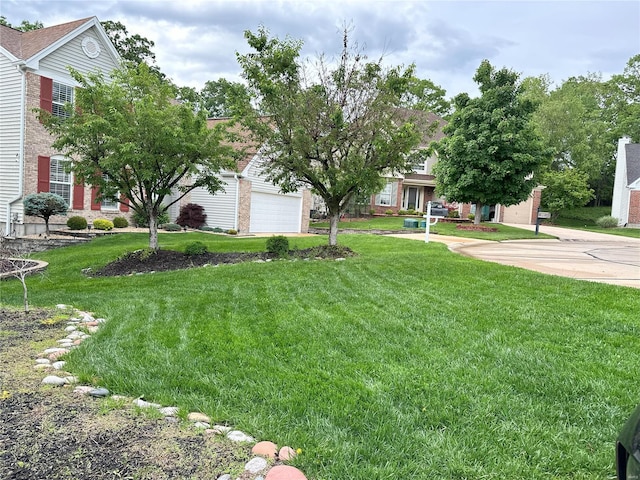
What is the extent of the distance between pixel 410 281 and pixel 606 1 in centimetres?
509

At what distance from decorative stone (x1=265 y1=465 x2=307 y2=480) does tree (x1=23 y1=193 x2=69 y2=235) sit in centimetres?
1364

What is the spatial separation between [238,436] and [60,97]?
16.1 m

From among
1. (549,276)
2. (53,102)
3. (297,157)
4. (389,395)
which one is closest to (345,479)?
(389,395)

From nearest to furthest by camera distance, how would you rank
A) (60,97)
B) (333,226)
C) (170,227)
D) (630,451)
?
1. (630,451)
2. (333,226)
3. (60,97)
4. (170,227)

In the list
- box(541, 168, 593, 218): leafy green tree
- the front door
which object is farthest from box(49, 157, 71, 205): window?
box(541, 168, 593, 218): leafy green tree

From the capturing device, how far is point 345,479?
2006 mm

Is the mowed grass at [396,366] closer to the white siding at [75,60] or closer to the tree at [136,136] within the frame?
the tree at [136,136]

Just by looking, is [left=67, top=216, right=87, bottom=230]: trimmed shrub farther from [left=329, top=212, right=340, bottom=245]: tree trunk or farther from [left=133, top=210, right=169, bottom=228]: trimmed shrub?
[left=329, top=212, right=340, bottom=245]: tree trunk

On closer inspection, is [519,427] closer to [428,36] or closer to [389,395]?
[389,395]

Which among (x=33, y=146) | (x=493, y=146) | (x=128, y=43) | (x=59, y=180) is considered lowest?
(x=59, y=180)

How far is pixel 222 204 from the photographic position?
1809 cm

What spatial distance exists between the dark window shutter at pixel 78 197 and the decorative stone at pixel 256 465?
15.5 meters

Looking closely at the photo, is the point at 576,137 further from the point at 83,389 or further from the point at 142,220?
the point at 83,389

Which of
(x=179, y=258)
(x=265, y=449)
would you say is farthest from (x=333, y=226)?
(x=265, y=449)
